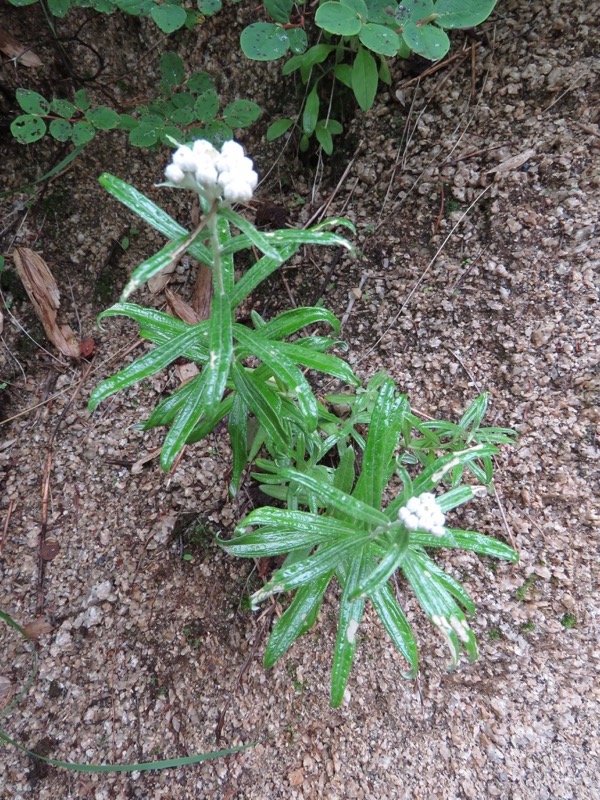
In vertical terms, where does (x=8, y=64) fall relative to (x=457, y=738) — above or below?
above

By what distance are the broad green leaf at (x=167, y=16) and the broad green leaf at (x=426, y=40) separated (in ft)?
2.30

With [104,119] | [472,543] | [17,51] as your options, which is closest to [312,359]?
[472,543]

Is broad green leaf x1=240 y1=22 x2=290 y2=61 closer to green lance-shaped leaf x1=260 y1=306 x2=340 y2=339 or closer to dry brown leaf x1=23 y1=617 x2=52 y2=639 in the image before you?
green lance-shaped leaf x1=260 y1=306 x2=340 y2=339

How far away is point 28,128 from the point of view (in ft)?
5.62

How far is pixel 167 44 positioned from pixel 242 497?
193 cm

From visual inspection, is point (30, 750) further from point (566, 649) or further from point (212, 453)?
point (566, 649)

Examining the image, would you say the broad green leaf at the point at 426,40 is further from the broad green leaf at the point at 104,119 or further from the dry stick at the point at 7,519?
the dry stick at the point at 7,519

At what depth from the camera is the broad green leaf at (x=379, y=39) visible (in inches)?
55.2

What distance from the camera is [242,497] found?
6.12 ft

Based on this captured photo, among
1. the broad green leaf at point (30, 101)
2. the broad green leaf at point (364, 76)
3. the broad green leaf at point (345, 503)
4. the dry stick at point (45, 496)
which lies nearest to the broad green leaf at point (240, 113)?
the broad green leaf at point (364, 76)

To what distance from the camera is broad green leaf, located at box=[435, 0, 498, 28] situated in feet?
4.82

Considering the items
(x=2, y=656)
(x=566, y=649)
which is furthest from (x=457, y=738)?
(x=2, y=656)

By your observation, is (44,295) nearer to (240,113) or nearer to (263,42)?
(240,113)

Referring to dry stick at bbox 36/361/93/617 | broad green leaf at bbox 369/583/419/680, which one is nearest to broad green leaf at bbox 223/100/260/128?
dry stick at bbox 36/361/93/617
